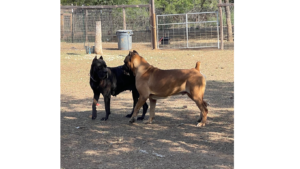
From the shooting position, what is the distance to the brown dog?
690 cm

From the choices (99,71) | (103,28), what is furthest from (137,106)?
(103,28)

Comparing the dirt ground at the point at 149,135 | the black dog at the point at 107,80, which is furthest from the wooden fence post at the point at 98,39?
the black dog at the point at 107,80

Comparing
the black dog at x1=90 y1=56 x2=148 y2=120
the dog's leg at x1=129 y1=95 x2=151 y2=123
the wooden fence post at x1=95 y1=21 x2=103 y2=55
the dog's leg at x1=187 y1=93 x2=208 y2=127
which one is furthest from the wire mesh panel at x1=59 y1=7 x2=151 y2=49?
the dog's leg at x1=187 y1=93 x2=208 y2=127

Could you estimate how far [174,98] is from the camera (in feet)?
32.6

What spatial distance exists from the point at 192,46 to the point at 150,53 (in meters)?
3.97

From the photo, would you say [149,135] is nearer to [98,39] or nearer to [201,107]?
[201,107]

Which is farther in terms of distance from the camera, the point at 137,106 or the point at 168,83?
the point at 137,106

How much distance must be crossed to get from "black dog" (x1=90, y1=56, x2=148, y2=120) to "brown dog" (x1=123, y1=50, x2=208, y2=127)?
1.36ft

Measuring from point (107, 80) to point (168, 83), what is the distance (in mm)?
1402

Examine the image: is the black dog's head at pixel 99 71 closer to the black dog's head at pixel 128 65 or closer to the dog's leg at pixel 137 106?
the black dog's head at pixel 128 65

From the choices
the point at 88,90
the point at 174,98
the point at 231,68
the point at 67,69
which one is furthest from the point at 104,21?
the point at 174,98

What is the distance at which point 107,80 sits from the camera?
7.59 meters

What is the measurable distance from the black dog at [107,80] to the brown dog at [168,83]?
41 cm

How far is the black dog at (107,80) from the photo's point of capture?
7410mm
